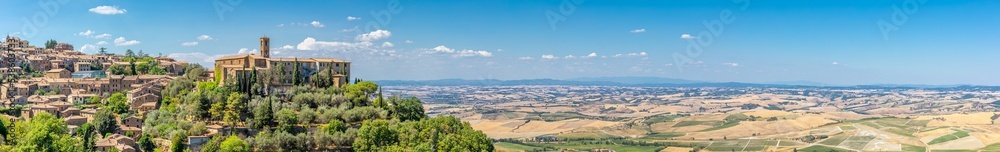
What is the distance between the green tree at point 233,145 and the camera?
3023 cm

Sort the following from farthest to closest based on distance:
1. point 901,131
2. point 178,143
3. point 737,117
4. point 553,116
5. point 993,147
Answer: point 553,116 → point 737,117 → point 901,131 → point 993,147 → point 178,143

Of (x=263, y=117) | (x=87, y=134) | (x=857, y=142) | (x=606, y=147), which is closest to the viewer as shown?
(x=87, y=134)

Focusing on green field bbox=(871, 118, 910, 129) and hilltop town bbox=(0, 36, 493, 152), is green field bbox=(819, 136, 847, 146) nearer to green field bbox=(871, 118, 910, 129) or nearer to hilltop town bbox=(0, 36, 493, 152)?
green field bbox=(871, 118, 910, 129)

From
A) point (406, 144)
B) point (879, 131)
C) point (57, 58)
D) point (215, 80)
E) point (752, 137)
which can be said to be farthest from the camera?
point (879, 131)

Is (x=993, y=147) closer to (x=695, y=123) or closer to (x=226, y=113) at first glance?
(x=695, y=123)

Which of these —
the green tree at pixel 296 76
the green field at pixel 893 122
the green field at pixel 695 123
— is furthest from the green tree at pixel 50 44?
the green field at pixel 893 122

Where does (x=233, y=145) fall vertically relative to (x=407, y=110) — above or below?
below

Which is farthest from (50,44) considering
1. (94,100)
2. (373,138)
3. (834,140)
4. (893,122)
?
(893,122)

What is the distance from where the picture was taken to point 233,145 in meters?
30.4

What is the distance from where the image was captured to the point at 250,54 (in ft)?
151

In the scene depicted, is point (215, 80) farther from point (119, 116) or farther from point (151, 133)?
point (151, 133)

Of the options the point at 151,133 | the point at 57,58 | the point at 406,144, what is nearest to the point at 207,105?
the point at 151,133

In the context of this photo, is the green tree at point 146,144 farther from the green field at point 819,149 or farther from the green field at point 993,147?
the green field at point 993,147

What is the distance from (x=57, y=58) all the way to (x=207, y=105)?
35467 millimetres
